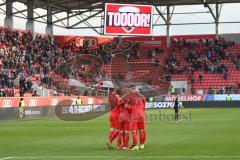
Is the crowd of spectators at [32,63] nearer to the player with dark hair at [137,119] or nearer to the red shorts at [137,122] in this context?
the player with dark hair at [137,119]

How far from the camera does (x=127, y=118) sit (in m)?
19.2

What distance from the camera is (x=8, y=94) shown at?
4859cm

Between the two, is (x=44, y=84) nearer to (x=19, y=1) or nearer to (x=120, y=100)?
(x=19, y=1)

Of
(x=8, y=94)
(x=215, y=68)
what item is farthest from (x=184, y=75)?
(x=8, y=94)

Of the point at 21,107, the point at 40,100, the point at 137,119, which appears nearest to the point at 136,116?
the point at 137,119

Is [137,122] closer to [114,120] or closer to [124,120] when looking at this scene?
[124,120]

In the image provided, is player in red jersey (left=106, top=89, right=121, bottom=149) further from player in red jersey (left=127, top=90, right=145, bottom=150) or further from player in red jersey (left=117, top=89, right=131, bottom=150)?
player in red jersey (left=127, top=90, right=145, bottom=150)

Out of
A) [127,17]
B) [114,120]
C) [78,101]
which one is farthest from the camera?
[127,17]

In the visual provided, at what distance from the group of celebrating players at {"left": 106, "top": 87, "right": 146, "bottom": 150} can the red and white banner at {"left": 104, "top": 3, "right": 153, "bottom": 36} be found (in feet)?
140

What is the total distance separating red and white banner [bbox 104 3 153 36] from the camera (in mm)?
62062

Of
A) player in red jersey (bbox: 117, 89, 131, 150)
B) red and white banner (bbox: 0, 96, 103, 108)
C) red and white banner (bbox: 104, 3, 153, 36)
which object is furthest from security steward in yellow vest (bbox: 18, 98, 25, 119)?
player in red jersey (bbox: 117, 89, 131, 150)

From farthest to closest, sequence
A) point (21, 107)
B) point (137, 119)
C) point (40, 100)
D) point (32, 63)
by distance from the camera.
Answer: point (32, 63) < point (40, 100) < point (21, 107) < point (137, 119)

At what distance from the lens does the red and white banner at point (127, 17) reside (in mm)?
62062

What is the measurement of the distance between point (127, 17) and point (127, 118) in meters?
43.9
